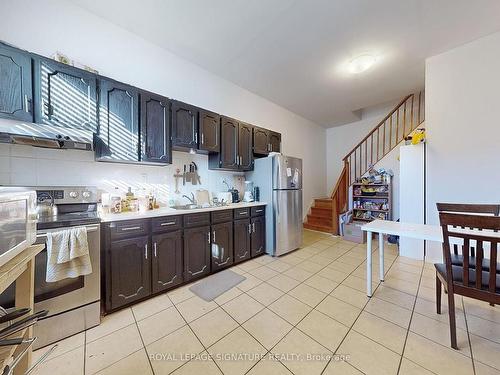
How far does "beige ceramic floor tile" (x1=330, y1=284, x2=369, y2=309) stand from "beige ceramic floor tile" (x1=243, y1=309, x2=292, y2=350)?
73 centimetres

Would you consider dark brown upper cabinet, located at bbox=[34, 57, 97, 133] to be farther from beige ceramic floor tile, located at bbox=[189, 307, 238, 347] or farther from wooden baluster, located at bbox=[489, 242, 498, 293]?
wooden baluster, located at bbox=[489, 242, 498, 293]

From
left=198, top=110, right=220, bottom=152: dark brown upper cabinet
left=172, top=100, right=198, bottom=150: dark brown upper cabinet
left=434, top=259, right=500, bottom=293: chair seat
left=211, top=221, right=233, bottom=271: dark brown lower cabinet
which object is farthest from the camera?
left=198, top=110, right=220, bottom=152: dark brown upper cabinet

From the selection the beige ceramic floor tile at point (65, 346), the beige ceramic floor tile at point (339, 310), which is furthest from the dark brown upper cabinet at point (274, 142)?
the beige ceramic floor tile at point (65, 346)

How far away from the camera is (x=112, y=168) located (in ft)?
7.05

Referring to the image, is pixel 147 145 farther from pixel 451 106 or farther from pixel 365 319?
pixel 451 106

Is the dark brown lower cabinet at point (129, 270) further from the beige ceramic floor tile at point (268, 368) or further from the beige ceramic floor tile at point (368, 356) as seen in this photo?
the beige ceramic floor tile at point (368, 356)

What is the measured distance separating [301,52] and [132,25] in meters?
2.12

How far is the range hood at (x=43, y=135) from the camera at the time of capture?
1421 millimetres

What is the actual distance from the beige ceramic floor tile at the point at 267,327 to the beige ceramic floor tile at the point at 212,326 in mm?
153

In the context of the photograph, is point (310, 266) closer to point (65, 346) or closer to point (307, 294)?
point (307, 294)

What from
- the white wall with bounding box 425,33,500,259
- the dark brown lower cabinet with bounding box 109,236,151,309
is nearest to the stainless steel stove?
the dark brown lower cabinet with bounding box 109,236,151,309

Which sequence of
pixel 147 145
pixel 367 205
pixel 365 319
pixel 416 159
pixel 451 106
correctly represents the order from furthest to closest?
pixel 367 205 < pixel 416 159 < pixel 451 106 < pixel 147 145 < pixel 365 319

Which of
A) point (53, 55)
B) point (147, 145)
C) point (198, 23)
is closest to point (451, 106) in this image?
point (198, 23)

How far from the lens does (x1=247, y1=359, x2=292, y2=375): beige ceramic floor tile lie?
119cm
